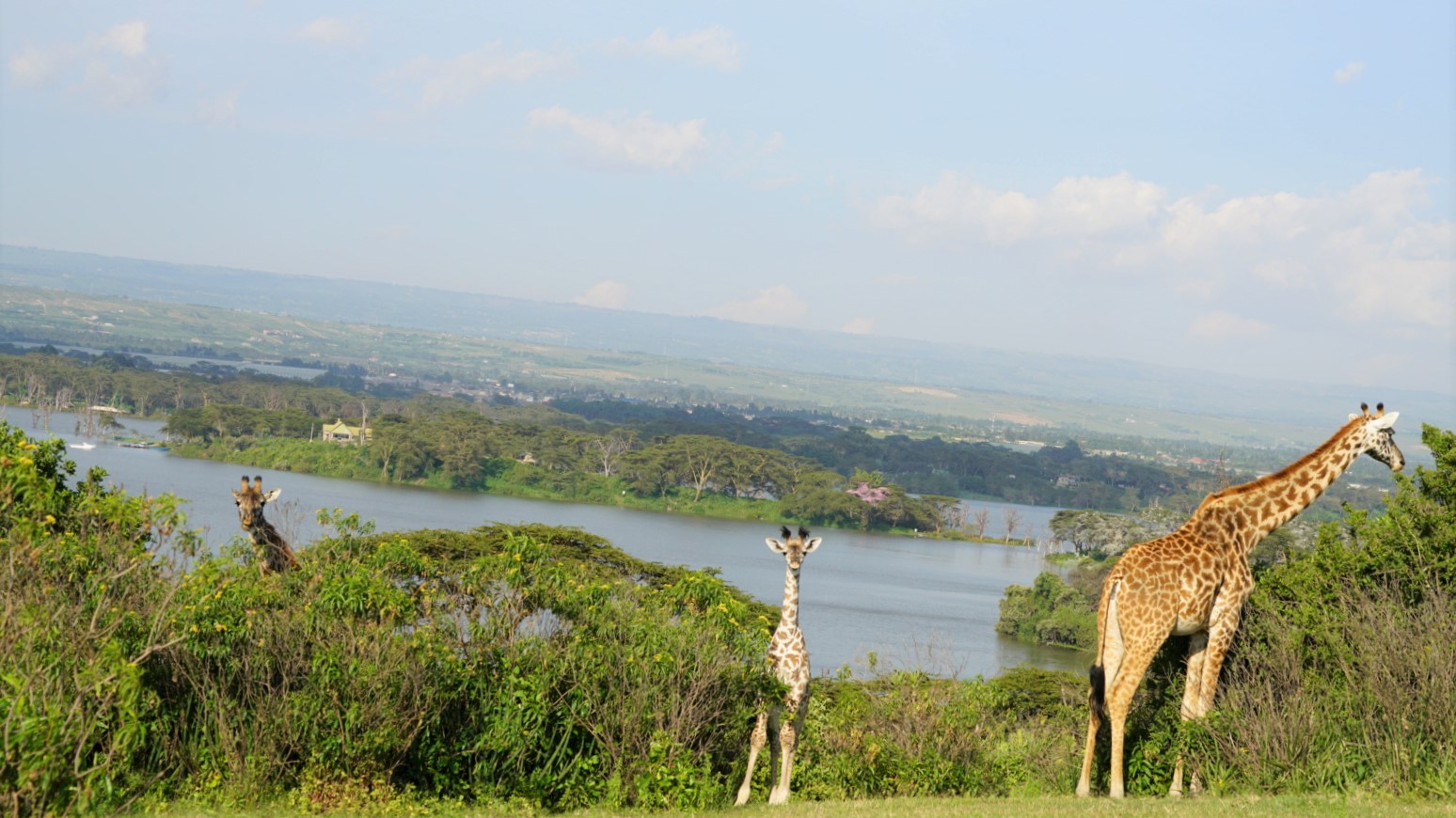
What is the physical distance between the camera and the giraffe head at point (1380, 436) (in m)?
9.68

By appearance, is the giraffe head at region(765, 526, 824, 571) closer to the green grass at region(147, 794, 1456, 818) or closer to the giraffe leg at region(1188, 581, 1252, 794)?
the green grass at region(147, 794, 1456, 818)

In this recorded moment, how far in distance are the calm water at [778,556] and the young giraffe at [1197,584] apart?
19.3 meters

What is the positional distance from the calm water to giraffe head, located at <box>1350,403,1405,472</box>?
19.2 meters

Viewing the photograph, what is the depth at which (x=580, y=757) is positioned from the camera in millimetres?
8484

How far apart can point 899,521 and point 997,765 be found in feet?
229

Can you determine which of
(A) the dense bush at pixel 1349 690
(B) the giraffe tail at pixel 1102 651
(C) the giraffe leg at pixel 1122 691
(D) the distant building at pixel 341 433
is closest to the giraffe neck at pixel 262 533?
(B) the giraffe tail at pixel 1102 651

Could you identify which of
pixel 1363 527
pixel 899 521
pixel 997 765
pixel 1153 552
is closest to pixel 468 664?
pixel 1153 552

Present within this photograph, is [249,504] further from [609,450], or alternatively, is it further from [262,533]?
[609,450]

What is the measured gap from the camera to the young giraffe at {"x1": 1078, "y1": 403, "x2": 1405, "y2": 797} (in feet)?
29.0

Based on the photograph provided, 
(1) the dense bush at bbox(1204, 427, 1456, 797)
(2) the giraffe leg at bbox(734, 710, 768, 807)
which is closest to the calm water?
(1) the dense bush at bbox(1204, 427, 1456, 797)

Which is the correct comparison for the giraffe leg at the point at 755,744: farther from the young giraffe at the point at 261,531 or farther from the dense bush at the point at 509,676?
the young giraffe at the point at 261,531

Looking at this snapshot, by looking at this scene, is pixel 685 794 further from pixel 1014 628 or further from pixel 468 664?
pixel 1014 628

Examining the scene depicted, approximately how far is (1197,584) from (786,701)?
2.72 m

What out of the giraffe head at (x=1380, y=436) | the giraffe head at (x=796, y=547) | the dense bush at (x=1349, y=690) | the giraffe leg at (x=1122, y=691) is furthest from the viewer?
the giraffe head at (x=1380, y=436)
